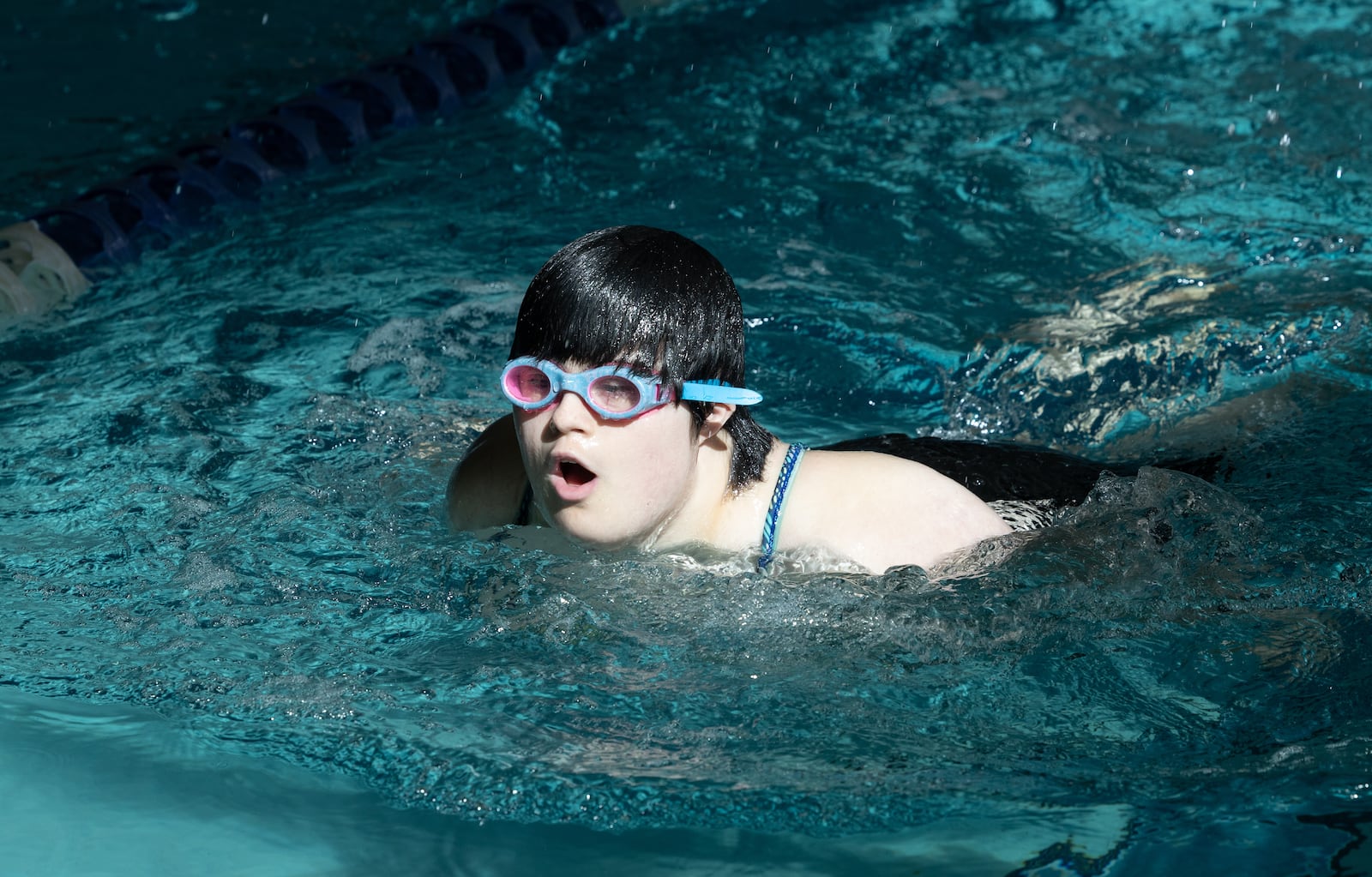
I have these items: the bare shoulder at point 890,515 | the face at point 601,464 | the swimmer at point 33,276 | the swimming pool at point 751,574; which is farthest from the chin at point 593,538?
the swimmer at point 33,276

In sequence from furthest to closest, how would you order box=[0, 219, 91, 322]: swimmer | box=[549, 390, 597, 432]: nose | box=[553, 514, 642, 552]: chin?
box=[0, 219, 91, 322]: swimmer < box=[553, 514, 642, 552]: chin < box=[549, 390, 597, 432]: nose

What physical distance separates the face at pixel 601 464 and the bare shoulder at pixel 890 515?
0.31m

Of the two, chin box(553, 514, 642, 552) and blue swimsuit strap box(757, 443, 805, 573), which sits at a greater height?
chin box(553, 514, 642, 552)

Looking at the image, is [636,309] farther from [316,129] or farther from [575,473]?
[316,129]

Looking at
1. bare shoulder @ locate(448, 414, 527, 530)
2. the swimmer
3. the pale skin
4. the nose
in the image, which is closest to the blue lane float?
the swimmer

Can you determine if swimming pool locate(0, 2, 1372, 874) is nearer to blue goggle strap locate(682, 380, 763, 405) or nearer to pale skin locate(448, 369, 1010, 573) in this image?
pale skin locate(448, 369, 1010, 573)

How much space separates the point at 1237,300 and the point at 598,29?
13.1ft

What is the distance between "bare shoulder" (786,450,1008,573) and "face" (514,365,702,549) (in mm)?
308

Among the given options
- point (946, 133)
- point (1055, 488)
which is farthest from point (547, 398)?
point (946, 133)

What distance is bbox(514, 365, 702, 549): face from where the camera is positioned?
2.65 metres

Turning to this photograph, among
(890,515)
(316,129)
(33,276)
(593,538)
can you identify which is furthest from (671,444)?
(316,129)

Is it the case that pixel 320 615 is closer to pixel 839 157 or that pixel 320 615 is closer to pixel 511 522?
pixel 511 522

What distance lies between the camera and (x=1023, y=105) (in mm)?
6094

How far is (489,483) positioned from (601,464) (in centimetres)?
56
